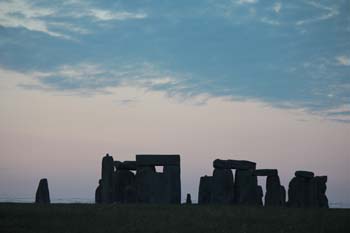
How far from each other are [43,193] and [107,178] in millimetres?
3893

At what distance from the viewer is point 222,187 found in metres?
30.3

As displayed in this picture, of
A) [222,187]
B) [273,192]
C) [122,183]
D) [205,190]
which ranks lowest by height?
[273,192]

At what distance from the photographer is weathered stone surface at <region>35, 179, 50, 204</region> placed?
3192cm

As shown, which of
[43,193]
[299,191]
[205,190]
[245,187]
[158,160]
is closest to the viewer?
[158,160]

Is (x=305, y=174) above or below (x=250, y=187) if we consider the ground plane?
above

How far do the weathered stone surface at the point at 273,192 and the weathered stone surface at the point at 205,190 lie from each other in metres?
3.30

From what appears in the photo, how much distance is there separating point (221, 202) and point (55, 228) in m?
14.2

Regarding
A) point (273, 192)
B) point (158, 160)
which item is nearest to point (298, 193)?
point (273, 192)

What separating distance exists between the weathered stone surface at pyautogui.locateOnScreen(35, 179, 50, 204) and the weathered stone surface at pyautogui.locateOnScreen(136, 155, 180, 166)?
5.56 m

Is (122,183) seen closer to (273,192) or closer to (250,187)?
(250,187)

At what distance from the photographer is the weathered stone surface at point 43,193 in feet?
105

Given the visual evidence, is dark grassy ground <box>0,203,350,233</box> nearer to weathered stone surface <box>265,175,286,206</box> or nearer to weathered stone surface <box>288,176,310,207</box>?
weathered stone surface <box>265,175,286,206</box>

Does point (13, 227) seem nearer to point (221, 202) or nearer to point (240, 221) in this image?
point (240, 221)

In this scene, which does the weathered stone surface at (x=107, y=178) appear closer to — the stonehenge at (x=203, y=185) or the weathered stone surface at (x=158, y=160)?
the stonehenge at (x=203, y=185)
